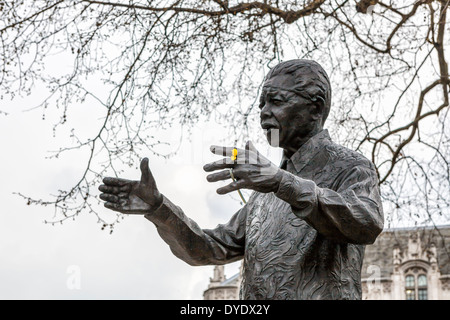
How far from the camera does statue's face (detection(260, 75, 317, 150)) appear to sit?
4145mm

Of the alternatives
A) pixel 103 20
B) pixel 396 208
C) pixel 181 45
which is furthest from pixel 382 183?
pixel 103 20

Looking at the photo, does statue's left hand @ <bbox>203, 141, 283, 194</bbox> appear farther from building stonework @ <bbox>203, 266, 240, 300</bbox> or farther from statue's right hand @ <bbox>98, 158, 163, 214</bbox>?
building stonework @ <bbox>203, 266, 240, 300</bbox>

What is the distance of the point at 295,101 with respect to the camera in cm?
414

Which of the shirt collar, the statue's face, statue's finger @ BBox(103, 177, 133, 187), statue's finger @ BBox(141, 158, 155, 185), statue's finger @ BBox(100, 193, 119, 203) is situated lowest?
statue's finger @ BBox(100, 193, 119, 203)

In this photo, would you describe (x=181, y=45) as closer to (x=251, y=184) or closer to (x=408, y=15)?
(x=408, y=15)

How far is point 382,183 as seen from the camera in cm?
998

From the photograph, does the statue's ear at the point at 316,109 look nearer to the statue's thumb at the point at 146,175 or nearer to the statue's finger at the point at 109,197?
the statue's thumb at the point at 146,175

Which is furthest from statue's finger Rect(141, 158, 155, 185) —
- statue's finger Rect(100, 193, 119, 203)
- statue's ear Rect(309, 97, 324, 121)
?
statue's ear Rect(309, 97, 324, 121)

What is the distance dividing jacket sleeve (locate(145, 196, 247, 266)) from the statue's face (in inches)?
23.3

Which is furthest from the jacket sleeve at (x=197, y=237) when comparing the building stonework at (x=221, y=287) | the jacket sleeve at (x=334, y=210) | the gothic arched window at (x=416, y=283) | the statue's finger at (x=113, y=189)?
the gothic arched window at (x=416, y=283)

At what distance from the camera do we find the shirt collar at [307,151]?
4211 mm

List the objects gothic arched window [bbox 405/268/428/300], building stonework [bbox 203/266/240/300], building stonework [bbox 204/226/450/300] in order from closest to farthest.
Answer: building stonework [bbox 204/226/450/300], building stonework [bbox 203/266/240/300], gothic arched window [bbox 405/268/428/300]

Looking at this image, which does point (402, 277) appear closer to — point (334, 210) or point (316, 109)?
point (316, 109)

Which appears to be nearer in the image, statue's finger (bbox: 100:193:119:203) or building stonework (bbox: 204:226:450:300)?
statue's finger (bbox: 100:193:119:203)
